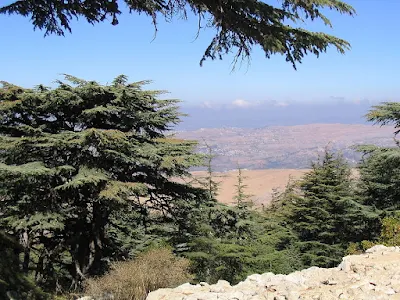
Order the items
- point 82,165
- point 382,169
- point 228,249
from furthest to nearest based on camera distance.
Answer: point 382,169 < point 228,249 < point 82,165

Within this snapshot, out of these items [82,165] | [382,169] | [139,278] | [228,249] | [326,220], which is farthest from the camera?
[326,220]

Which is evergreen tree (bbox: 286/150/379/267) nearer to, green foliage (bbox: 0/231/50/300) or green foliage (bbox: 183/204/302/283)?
green foliage (bbox: 183/204/302/283)

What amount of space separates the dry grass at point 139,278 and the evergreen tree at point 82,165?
160 centimetres

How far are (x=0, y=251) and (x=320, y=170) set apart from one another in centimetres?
1781

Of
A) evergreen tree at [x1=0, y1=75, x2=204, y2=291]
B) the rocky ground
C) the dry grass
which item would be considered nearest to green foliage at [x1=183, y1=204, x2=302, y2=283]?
evergreen tree at [x1=0, y1=75, x2=204, y2=291]

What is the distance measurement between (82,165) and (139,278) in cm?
356

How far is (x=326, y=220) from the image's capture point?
1998 centimetres


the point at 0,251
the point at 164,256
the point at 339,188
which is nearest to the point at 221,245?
the point at 164,256

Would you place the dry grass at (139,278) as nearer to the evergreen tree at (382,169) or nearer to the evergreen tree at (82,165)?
the evergreen tree at (82,165)

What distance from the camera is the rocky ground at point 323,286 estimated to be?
4820 millimetres

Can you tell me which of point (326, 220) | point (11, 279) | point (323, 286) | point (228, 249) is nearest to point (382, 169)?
point (326, 220)

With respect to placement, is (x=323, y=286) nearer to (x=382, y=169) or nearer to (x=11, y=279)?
(x=11, y=279)

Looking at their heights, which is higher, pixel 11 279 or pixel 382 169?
pixel 382 169

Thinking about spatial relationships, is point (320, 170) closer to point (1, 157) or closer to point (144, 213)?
point (144, 213)
